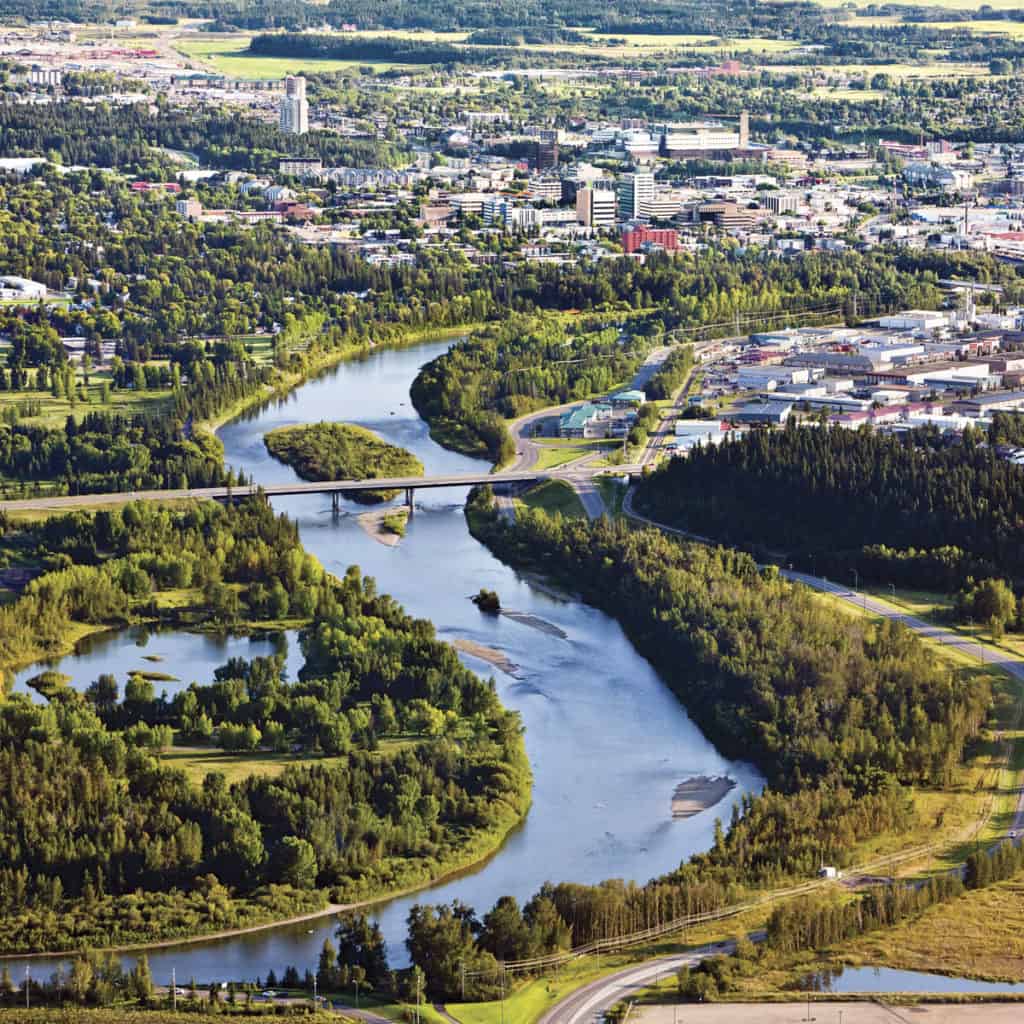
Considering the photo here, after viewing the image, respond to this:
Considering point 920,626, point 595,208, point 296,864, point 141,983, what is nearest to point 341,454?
point 920,626

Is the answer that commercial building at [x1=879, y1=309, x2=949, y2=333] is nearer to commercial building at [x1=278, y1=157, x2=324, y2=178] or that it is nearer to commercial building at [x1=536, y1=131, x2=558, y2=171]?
commercial building at [x1=278, y1=157, x2=324, y2=178]

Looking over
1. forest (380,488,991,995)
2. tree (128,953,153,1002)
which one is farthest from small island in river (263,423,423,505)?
tree (128,953,153,1002)

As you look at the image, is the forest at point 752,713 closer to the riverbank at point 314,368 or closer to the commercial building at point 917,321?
the riverbank at point 314,368

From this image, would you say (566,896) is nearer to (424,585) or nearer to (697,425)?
(424,585)

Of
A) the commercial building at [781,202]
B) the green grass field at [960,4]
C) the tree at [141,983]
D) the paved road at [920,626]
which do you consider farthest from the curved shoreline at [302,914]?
the green grass field at [960,4]

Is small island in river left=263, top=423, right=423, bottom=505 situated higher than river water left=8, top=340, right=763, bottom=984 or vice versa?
river water left=8, top=340, right=763, bottom=984
